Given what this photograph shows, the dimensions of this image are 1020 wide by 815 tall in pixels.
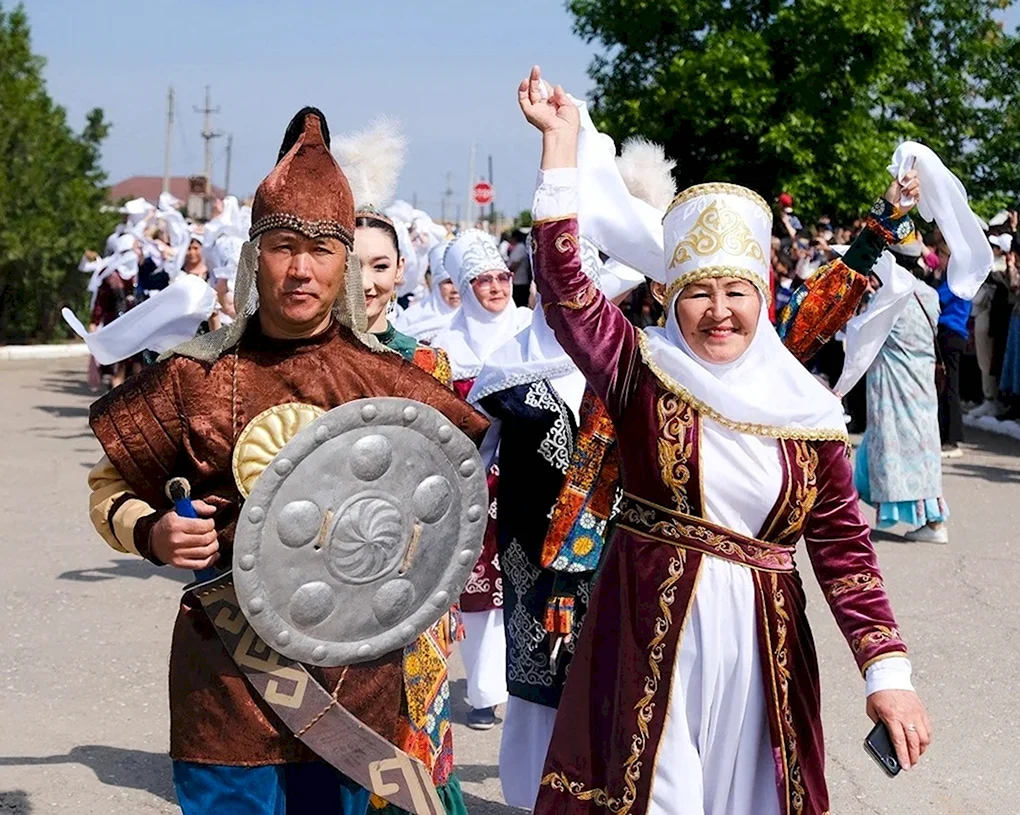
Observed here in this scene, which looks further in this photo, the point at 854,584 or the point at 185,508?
the point at 854,584

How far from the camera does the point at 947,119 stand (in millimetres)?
33844

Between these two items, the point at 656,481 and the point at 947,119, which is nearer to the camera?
the point at 656,481

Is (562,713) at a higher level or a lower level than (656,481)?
lower

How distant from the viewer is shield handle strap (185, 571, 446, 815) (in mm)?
2861

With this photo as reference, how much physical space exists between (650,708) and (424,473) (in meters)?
0.65

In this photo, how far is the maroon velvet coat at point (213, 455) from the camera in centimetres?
286

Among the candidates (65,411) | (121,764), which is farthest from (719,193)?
(65,411)

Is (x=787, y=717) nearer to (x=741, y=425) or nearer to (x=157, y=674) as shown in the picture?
(x=741, y=425)

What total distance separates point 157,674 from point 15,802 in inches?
58.2

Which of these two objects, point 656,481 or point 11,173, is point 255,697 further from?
point 11,173

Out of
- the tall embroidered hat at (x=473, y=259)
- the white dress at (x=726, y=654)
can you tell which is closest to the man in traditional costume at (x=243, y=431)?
the white dress at (x=726, y=654)

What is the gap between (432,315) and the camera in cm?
885

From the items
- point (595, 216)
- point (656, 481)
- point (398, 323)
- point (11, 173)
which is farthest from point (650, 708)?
point (11, 173)

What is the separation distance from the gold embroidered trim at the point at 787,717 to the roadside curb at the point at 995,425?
1256 centimetres
